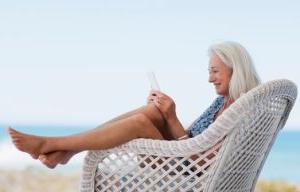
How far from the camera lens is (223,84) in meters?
3.12

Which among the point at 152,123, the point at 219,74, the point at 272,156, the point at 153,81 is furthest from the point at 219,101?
the point at 272,156

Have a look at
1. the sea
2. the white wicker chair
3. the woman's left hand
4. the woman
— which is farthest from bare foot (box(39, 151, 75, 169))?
the sea

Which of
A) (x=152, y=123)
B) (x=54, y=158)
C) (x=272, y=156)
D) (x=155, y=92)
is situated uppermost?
(x=155, y=92)

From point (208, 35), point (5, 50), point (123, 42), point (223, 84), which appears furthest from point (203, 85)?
point (223, 84)

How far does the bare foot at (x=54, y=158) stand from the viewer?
116 inches

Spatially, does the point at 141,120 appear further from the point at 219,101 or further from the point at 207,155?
the point at 219,101

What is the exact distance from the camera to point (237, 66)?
3023 mm

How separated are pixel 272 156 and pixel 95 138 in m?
12.2

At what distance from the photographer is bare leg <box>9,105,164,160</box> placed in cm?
288

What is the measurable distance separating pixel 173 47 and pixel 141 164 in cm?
1110

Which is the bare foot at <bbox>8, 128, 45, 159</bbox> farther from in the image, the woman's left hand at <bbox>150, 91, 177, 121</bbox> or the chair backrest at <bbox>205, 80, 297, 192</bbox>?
the chair backrest at <bbox>205, 80, 297, 192</bbox>

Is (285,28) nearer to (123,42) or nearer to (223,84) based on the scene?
(123,42)

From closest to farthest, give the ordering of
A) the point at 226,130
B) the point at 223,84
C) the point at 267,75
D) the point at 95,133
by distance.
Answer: the point at 226,130 → the point at 95,133 → the point at 223,84 → the point at 267,75

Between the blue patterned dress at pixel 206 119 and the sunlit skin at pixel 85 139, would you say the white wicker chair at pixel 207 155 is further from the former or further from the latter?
the blue patterned dress at pixel 206 119
